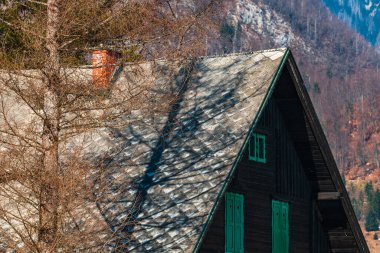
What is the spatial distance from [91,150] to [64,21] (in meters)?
5.66

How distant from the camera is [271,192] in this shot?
92.4 ft

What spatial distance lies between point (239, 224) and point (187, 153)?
8.80ft

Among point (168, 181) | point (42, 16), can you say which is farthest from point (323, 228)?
point (42, 16)

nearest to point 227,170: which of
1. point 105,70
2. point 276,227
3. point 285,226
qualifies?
point 105,70

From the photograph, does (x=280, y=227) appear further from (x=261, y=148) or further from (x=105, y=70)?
(x=105, y=70)

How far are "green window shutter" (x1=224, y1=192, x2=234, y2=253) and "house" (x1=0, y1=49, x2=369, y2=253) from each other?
0.08 feet

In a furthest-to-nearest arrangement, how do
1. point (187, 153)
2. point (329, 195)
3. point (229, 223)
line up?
point (329, 195), point (229, 223), point (187, 153)

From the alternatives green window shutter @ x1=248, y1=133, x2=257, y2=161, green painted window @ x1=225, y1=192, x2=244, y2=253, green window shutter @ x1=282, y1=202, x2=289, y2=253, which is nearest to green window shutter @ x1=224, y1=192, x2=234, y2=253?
green painted window @ x1=225, y1=192, x2=244, y2=253

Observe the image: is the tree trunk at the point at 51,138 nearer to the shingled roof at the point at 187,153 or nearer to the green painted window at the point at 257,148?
the shingled roof at the point at 187,153

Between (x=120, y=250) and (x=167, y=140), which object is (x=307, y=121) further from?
(x=120, y=250)

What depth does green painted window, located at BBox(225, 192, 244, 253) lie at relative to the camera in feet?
84.1

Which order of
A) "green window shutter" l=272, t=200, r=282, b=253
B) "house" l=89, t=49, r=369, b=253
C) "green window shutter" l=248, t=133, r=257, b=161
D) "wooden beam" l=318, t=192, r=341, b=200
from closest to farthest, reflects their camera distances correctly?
1. "house" l=89, t=49, r=369, b=253
2. "green window shutter" l=248, t=133, r=257, b=161
3. "green window shutter" l=272, t=200, r=282, b=253
4. "wooden beam" l=318, t=192, r=341, b=200

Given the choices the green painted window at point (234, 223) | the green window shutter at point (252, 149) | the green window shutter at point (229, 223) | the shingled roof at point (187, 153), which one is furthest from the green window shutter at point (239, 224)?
the shingled roof at point (187, 153)

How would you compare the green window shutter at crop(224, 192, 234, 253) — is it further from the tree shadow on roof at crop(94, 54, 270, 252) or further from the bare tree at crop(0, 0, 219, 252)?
the bare tree at crop(0, 0, 219, 252)
